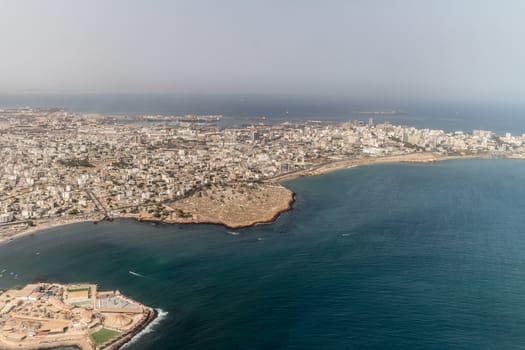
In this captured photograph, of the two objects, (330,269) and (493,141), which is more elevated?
(493,141)

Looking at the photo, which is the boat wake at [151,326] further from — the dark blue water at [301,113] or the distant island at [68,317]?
Result: the dark blue water at [301,113]

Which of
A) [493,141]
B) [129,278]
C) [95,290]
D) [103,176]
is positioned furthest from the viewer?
[493,141]

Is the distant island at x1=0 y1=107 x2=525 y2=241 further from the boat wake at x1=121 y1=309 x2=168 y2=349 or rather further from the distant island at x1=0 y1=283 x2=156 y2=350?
the boat wake at x1=121 y1=309 x2=168 y2=349

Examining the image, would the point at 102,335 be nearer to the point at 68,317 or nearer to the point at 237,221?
the point at 68,317

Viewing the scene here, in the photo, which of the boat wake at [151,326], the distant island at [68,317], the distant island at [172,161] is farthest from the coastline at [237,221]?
the boat wake at [151,326]

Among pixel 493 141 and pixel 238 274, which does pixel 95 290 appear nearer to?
pixel 238 274

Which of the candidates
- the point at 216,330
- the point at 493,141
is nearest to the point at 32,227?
the point at 216,330

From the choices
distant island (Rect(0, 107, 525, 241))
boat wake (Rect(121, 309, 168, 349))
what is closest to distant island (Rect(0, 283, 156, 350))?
boat wake (Rect(121, 309, 168, 349))
